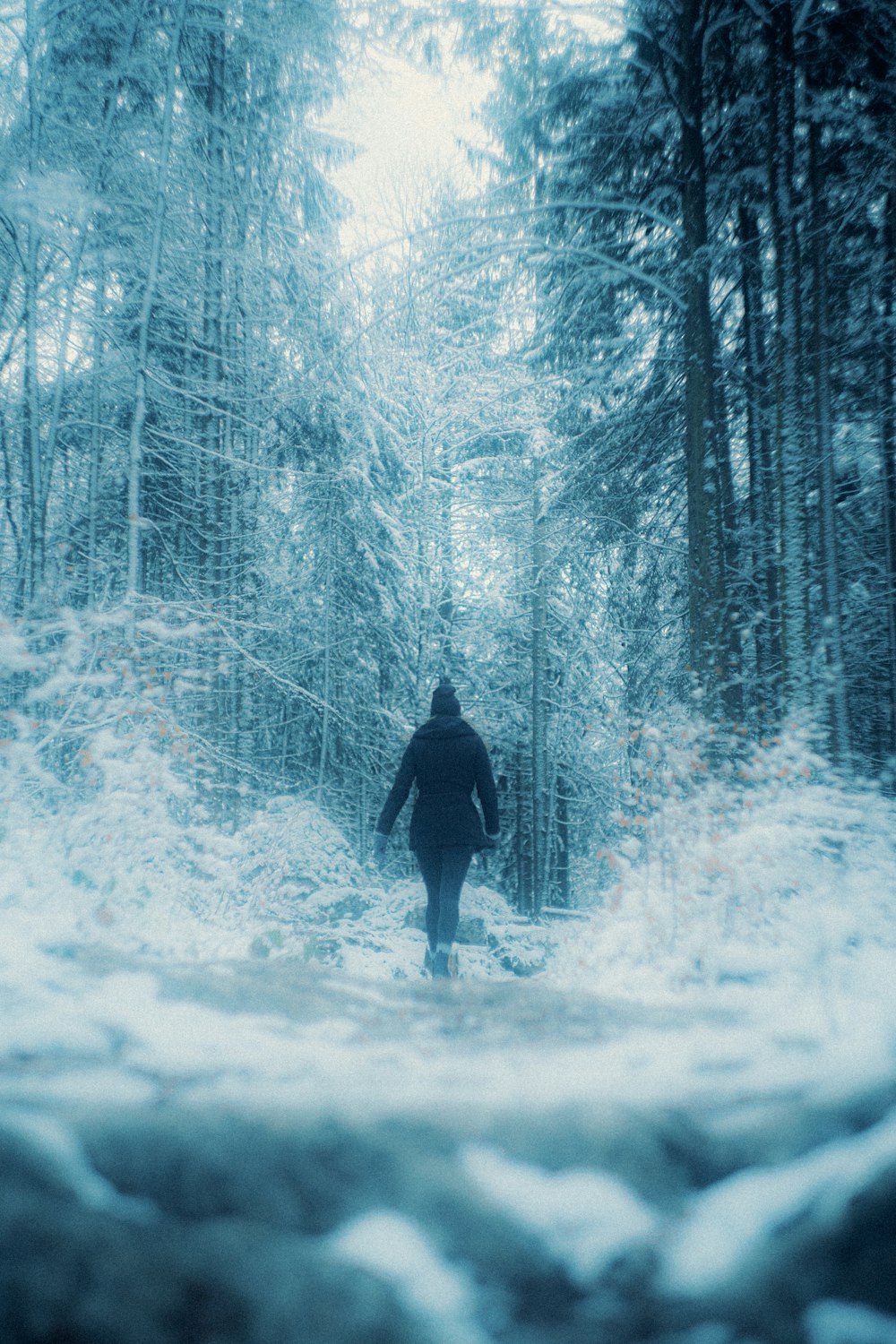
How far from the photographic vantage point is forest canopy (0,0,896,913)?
18.8ft

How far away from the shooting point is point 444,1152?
65.3 inches

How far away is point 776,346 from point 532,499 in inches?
176

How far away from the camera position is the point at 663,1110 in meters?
1.81

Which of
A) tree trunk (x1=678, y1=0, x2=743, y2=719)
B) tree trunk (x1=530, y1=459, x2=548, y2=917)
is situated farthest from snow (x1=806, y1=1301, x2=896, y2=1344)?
tree trunk (x1=530, y1=459, x2=548, y2=917)

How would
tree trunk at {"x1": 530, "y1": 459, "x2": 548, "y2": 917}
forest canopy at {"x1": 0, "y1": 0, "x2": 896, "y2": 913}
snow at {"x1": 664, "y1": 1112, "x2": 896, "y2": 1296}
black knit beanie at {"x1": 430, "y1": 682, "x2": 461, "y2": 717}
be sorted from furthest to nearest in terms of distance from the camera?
tree trunk at {"x1": 530, "y1": 459, "x2": 548, "y2": 917}, forest canopy at {"x1": 0, "y1": 0, "x2": 896, "y2": 913}, black knit beanie at {"x1": 430, "y1": 682, "x2": 461, "y2": 717}, snow at {"x1": 664, "y1": 1112, "x2": 896, "y2": 1296}

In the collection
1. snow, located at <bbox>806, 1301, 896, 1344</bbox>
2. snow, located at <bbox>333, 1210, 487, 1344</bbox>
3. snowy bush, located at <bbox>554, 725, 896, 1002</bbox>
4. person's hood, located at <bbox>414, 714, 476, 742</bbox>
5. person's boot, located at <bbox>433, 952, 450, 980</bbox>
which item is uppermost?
person's hood, located at <bbox>414, 714, 476, 742</bbox>

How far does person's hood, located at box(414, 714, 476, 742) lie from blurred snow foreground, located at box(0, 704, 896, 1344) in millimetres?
2041

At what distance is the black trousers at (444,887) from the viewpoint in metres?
4.61

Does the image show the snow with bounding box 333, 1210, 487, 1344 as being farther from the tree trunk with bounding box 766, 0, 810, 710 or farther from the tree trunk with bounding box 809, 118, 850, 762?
the tree trunk with bounding box 809, 118, 850, 762

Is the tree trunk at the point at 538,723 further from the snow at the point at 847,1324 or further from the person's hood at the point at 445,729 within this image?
the snow at the point at 847,1324

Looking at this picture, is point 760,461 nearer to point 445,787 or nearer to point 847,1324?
point 445,787

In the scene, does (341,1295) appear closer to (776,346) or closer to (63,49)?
(776,346)

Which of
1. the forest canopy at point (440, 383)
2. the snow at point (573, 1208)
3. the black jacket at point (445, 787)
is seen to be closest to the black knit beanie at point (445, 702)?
the black jacket at point (445, 787)

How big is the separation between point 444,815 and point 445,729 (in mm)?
622
